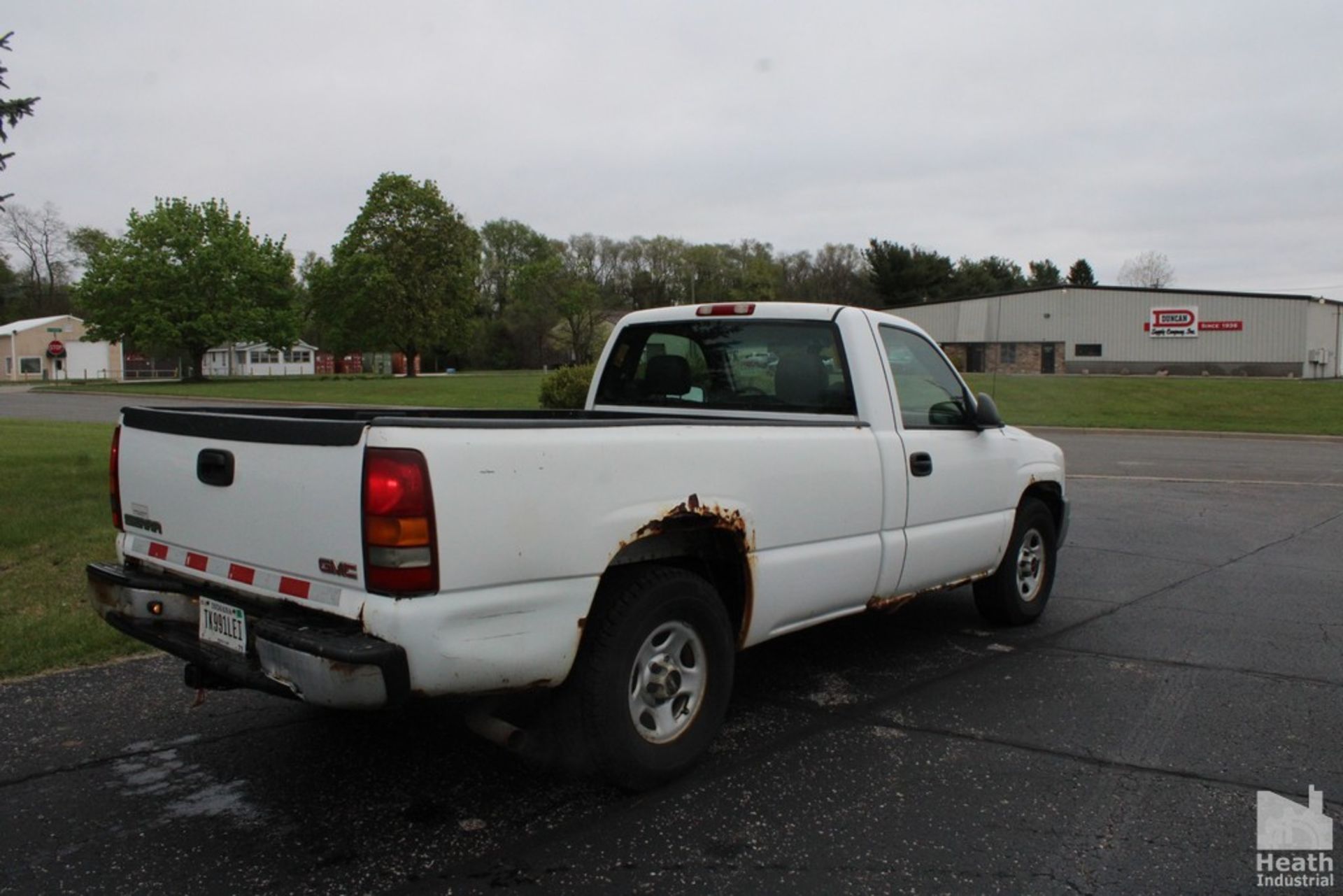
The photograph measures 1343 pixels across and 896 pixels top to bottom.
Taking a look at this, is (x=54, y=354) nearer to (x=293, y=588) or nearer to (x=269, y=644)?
(x=293, y=588)

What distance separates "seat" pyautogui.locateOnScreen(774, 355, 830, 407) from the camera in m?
5.11

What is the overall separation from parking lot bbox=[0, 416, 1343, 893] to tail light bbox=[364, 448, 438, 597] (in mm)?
946

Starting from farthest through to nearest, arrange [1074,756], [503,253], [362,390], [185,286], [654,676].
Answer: [503,253] < [185,286] < [362,390] < [1074,756] < [654,676]

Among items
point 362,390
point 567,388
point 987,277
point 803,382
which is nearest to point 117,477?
point 803,382

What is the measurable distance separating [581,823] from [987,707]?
85.6 inches

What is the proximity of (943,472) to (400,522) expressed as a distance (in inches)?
Answer: 121

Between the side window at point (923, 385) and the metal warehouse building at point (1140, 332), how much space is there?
5052cm

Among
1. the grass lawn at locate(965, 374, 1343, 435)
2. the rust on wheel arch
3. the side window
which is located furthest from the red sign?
the rust on wheel arch

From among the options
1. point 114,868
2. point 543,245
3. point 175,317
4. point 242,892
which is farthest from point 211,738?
point 543,245

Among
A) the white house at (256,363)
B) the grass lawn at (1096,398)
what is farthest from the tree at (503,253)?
the grass lawn at (1096,398)

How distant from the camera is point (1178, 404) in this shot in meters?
29.6

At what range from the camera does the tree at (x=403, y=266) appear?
60438 millimetres

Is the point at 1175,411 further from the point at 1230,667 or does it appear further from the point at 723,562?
the point at 723,562

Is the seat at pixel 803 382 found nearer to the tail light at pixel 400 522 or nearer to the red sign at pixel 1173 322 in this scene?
the tail light at pixel 400 522
